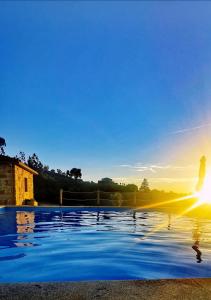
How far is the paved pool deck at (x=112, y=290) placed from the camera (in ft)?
7.56

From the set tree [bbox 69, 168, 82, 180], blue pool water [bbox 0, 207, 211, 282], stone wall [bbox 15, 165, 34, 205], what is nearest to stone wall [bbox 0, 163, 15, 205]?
stone wall [bbox 15, 165, 34, 205]

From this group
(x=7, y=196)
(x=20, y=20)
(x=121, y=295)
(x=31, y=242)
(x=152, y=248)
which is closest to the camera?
(x=121, y=295)

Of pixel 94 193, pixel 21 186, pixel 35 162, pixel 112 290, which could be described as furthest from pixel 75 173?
pixel 112 290

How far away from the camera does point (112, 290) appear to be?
7.97ft

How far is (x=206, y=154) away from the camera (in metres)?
21.5

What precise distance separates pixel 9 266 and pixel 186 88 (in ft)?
31.8

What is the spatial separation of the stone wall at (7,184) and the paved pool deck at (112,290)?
1736 centimetres

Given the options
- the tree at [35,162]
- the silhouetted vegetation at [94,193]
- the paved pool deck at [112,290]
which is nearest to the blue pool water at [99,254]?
the paved pool deck at [112,290]

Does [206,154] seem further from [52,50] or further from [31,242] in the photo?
[31,242]

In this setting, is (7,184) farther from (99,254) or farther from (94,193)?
(99,254)

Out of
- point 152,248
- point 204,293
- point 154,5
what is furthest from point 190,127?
point 204,293

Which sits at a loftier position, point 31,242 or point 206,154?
point 206,154

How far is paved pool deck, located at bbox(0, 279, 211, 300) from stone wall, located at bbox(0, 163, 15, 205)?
17.4 meters

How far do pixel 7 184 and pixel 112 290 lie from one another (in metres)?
17.7
